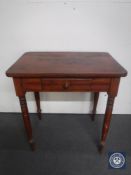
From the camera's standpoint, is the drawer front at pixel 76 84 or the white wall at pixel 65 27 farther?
the white wall at pixel 65 27

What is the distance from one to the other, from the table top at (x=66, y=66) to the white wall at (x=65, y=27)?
16cm

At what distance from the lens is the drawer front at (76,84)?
3.19 feet

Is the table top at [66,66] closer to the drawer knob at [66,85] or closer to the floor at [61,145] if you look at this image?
the drawer knob at [66,85]

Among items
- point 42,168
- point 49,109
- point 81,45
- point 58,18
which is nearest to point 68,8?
point 58,18

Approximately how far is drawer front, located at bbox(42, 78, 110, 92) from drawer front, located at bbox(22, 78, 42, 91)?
0.11 feet

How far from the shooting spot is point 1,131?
1.59 m

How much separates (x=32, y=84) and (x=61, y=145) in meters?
0.74

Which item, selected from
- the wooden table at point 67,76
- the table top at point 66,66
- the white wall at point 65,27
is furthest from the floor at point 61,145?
the table top at point 66,66

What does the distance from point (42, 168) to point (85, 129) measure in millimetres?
606

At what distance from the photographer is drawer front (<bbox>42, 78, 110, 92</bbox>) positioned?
0.97 meters

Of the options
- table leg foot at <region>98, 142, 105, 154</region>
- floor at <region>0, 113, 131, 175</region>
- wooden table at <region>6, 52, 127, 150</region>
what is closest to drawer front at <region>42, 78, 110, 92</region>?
wooden table at <region>6, 52, 127, 150</region>

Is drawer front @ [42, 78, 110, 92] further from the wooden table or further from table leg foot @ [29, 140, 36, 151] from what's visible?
table leg foot @ [29, 140, 36, 151]

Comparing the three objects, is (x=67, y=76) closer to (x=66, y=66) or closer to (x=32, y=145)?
(x=66, y=66)

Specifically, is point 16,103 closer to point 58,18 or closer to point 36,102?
point 36,102
